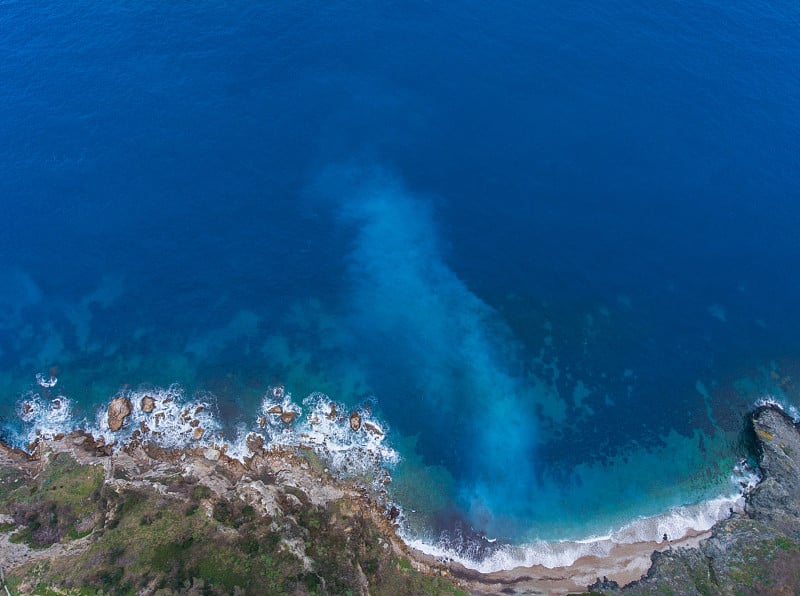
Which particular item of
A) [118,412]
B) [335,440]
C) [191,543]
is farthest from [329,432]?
[118,412]

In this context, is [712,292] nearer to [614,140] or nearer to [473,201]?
[614,140]

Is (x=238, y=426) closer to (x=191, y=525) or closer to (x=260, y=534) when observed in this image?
(x=191, y=525)

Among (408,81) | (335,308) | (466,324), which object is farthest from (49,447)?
(408,81)

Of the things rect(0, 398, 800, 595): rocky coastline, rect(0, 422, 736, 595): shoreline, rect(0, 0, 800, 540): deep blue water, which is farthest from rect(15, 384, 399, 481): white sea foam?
rect(0, 0, 800, 540): deep blue water

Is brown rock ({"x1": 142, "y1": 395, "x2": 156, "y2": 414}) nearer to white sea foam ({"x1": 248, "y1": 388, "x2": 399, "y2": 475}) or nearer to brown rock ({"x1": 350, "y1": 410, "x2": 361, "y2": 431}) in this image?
white sea foam ({"x1": 248, "y1": 388, "x2": 399, "y2": 475})

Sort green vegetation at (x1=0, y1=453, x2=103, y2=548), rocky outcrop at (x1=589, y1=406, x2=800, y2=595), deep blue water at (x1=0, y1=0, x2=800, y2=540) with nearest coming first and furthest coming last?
green vegetation at (x1=0, y1=453, x2=103, y2=548) → rocky outcrop at (x1=589, y1=406, x2=800, y2=595) → deep blue water at (x1=0, y1=0, x2=800, y2=540)

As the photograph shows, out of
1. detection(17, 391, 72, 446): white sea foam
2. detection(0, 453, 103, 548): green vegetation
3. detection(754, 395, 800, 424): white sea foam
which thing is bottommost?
detection(17, 391, 72, 446): white sea foam

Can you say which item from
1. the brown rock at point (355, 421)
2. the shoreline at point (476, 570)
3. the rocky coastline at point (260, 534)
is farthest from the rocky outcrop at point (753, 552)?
Result: the brown rock at point (355, 421)
